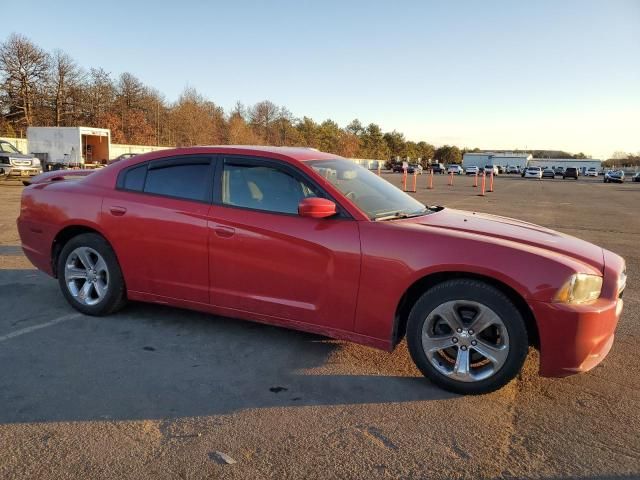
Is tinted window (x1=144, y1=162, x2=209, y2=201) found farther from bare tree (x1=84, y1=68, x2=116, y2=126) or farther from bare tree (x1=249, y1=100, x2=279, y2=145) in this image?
bare tree (x1=249, y1=100, x2=279, y2=145)

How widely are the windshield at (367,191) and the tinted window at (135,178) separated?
1.58 m

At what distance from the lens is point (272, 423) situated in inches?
112

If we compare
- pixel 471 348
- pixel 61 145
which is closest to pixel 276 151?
pixel 471 348

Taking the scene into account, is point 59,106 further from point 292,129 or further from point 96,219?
point 96,219

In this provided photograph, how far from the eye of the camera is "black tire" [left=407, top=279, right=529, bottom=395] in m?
3.09

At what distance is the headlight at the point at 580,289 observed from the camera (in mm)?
2996

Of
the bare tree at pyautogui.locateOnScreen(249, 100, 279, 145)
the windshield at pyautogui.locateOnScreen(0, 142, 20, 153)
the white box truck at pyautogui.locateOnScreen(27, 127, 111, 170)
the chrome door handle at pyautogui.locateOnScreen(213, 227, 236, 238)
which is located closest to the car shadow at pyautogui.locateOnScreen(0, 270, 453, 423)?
the chrome door handle at pyautogui.locateOnScreen(213, 227, 236, 238)

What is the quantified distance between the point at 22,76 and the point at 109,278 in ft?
186

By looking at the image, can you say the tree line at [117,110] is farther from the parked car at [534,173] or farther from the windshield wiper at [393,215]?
the windshield wiper at [393,215]

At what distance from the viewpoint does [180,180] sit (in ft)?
13.9

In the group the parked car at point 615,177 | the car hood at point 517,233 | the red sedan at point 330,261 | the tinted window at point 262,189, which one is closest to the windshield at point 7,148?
the red sedan at point 330,261

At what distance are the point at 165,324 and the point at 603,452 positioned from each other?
344 cm

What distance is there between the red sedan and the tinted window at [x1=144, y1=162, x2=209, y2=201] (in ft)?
0.04

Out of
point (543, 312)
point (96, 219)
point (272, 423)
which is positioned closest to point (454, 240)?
point (543, 312)
